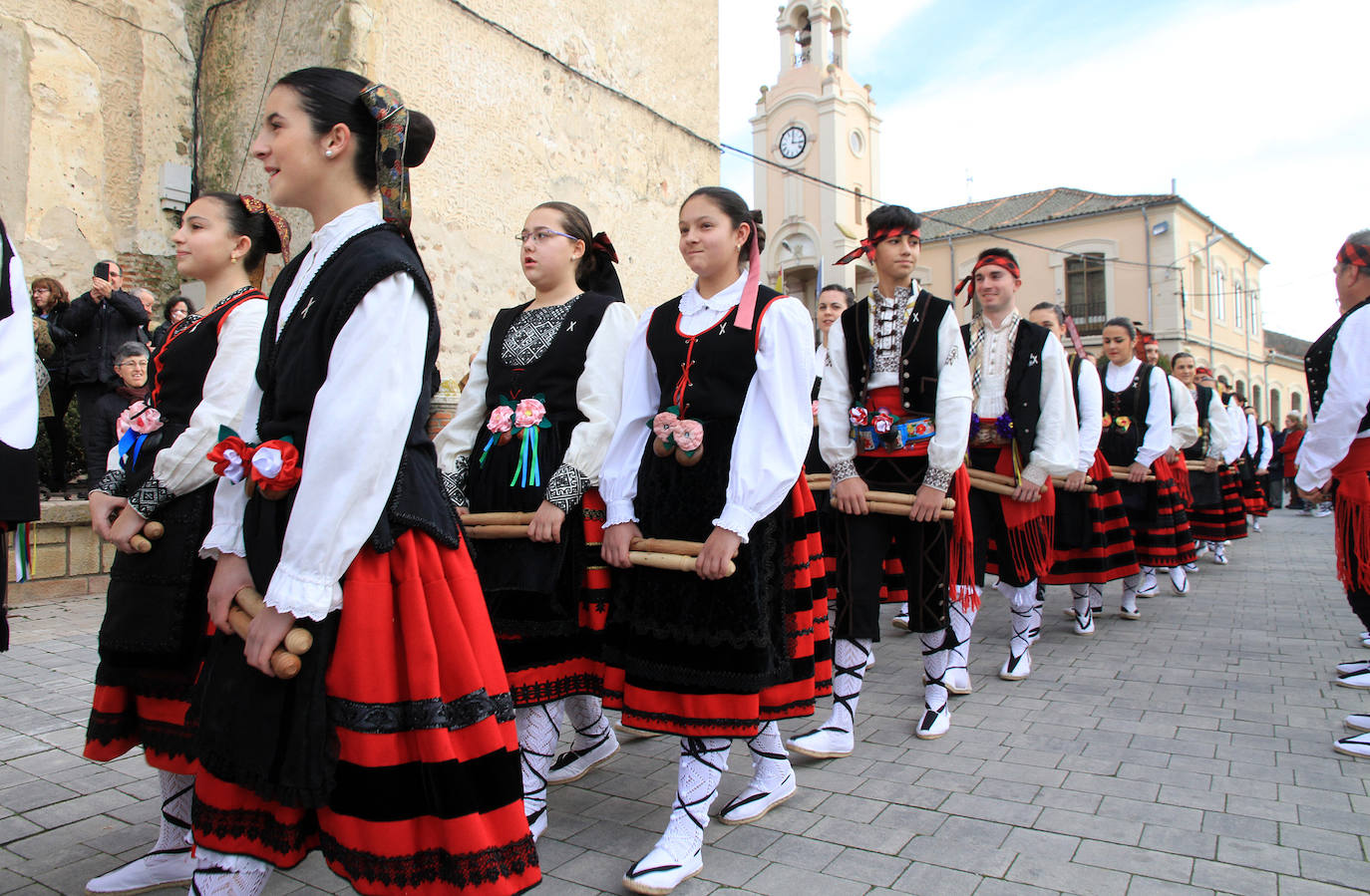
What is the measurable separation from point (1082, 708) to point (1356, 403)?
1.78 m

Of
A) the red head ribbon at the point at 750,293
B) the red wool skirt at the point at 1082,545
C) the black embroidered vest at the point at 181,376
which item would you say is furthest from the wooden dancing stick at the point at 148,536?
the red wool skirt at the point at 1082,545

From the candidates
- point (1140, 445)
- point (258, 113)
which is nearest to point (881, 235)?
point (1140, 445)

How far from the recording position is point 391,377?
1.68 meters

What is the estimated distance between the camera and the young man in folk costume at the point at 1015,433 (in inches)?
180

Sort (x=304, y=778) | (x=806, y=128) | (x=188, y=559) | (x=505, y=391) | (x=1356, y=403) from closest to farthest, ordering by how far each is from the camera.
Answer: (x=304, y=778), (x=188, y=559), (x=505, y=391), (x=1356, y=403), (x=806, y=128)

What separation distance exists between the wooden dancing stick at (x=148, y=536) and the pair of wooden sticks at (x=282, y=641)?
90 cm

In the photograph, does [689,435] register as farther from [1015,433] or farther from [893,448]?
[1015,433]

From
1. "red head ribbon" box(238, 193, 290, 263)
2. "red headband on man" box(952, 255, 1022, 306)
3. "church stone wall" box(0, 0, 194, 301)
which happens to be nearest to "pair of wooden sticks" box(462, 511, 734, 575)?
"red head ribbon" box(238, 193, 290, 263)

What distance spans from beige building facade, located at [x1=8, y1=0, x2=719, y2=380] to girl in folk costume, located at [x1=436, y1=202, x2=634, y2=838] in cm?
620

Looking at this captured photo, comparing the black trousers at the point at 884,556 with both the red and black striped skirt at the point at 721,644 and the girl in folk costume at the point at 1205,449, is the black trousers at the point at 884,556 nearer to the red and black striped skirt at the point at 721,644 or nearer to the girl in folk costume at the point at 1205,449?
the red and black striped skirt at the point at 721,644

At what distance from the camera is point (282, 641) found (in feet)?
5.31

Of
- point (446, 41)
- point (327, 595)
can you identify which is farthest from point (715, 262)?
point (446, 41)

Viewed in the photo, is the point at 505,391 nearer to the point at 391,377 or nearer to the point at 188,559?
the point at 188,559

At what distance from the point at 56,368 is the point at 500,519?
19.2 ft
